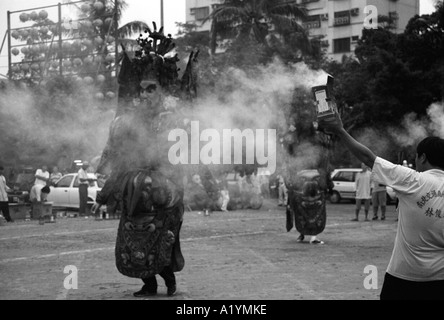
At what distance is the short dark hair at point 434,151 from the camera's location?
4.66 meters

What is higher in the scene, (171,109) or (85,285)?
(171,109)

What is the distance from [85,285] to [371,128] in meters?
12.5

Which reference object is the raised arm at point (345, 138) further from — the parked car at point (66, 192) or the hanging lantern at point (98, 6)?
the parked car at point (66, 192)

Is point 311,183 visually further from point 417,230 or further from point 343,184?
point 343,184

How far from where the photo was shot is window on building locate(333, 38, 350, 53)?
49.8m

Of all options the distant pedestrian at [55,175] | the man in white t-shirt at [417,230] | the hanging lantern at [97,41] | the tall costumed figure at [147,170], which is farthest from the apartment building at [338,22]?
the man in white t-shirt at [417,230]

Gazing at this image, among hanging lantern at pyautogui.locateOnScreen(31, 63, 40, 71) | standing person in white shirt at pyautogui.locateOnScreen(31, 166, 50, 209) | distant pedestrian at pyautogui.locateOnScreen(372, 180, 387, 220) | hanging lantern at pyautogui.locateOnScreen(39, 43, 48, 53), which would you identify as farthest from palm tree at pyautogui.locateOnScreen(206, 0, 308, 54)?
hanging lantern at pyautogui.locateOnScreen(39, 43, 48, 53)

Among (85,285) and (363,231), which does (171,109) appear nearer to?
(85,285)

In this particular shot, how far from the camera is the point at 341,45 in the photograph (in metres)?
50.3

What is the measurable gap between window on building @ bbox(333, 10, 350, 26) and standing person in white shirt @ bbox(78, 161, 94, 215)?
102ft

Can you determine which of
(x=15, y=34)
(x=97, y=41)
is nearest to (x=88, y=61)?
(x=97, y=41)

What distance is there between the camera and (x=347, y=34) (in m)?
49.5
